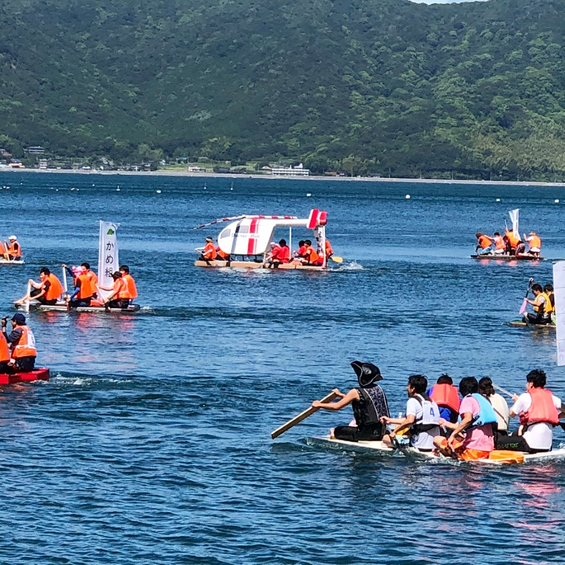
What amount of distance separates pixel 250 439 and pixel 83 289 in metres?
22.8

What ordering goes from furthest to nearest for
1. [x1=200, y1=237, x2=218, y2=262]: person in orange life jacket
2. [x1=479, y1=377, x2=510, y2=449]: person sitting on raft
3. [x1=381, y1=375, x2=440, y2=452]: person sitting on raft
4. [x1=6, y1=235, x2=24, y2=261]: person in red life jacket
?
1. [x1=200, y1=237, x2=218, y2=262]: person in orange life jacket
2. [x1=6, y1=235, x2=24, y2=261]: person in red life jacket
3. [x1=479, y1=377, x2=510, y2=449]: person sitting on raft
4. [x1=381, y1=375, x2=440, y2=452]: person sitting on raft

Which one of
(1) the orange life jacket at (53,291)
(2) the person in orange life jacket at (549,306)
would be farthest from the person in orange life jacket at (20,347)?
(2) the person in orange life jacket at (549,306)

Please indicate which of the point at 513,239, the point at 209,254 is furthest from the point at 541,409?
the point at 513,239

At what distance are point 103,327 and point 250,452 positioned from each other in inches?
786

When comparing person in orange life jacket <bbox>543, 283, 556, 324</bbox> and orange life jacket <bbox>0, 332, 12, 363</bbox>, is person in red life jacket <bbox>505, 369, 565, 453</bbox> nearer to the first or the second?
orange life jacket <bbox>0, 332, 12, 363</bbox>

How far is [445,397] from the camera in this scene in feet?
96.1

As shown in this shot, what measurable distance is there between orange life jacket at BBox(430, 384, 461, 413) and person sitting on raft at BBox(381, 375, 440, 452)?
500mm

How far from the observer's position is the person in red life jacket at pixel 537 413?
28.5m

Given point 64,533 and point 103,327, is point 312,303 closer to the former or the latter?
point 103,327

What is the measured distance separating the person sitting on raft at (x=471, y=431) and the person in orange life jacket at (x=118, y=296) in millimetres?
25332

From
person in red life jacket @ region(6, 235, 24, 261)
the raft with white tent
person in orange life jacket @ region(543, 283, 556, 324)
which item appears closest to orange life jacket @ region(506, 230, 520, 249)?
the raft with white tent

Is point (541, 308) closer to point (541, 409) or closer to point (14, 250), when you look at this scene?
point (541, 409)

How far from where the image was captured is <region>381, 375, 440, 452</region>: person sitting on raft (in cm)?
2823

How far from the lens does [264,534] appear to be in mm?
23719
